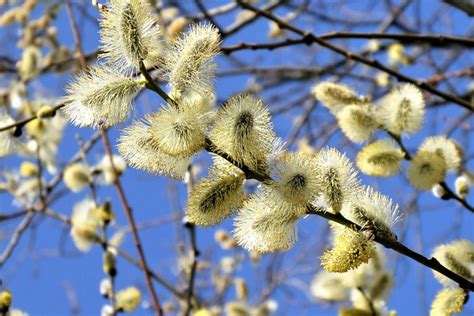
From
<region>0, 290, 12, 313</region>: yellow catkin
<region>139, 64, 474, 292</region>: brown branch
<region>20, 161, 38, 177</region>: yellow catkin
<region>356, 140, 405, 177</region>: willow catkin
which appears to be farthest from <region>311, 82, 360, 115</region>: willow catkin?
<region>20, 161, 38, 177</region>: yellow catkin

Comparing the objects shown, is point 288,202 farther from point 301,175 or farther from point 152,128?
point 152,128

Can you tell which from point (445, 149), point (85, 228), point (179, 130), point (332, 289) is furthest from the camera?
point (85, 228)

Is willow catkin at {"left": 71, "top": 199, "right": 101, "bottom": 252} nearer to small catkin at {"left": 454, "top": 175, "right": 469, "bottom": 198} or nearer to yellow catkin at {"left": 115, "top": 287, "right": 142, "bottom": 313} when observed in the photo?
yellow catkin at {"left": 115, "top": 287, "right": 142, "bottom": 313}

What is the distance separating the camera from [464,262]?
138 cm

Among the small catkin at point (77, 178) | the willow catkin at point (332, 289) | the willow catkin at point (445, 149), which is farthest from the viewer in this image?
the small catkin at point (77, 178)

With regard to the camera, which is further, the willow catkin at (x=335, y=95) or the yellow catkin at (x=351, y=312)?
the willow catkin at (x=335, y=95)

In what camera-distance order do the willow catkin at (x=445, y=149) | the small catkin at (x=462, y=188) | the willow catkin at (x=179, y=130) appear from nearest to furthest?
the willow catkin at (x=179, y=130) → the willow catkin at (x=445, y=149) → the small catkin at (x=462, y=188)

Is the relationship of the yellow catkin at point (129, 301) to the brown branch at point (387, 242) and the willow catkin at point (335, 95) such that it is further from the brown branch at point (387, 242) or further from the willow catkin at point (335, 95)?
the brown branch at point (387, 242)

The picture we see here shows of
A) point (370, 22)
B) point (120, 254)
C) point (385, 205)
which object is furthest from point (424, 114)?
point (370, 22)

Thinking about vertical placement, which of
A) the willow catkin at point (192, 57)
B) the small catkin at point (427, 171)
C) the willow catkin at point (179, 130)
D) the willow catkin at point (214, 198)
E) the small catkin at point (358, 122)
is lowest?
the willow catkin at point (214, 198)

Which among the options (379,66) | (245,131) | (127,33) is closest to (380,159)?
(379,66)

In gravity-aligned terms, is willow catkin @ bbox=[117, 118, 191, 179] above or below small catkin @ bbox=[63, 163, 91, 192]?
below

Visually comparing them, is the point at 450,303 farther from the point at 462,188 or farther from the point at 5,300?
the point at 5,300

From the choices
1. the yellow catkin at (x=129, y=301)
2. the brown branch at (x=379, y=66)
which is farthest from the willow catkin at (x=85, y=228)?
the brown branch at (x=379, y=66)
